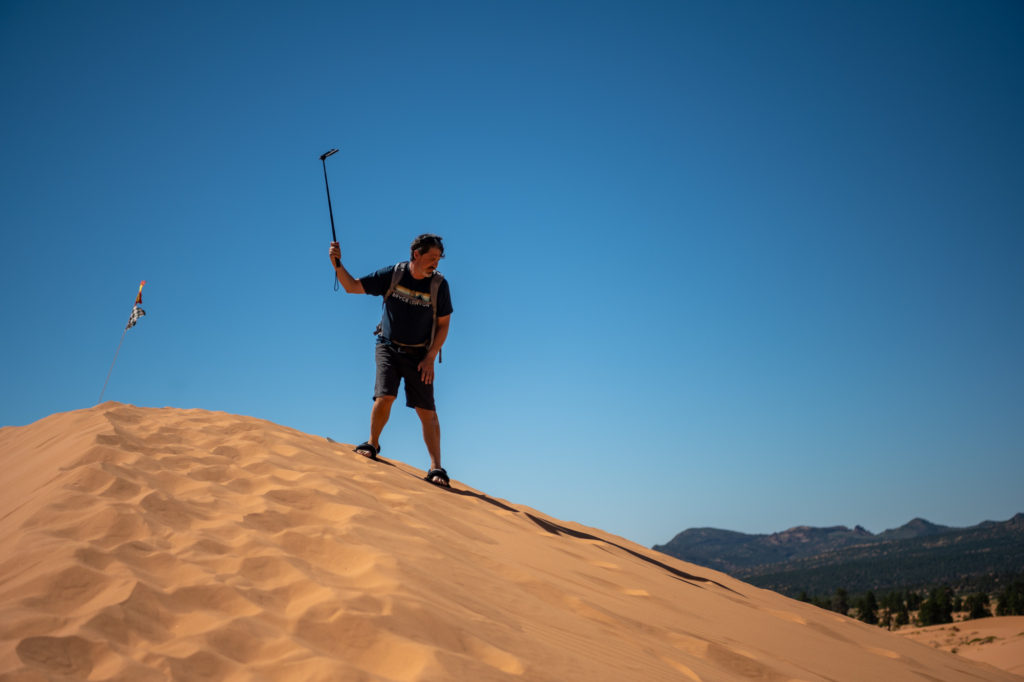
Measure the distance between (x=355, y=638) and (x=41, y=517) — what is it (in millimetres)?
1451

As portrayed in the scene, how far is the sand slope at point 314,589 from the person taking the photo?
1.90 meters

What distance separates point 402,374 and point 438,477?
91 centimetres

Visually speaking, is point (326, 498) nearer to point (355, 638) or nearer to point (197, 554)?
point (197, 554)

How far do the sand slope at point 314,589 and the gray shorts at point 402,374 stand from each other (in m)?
0.92

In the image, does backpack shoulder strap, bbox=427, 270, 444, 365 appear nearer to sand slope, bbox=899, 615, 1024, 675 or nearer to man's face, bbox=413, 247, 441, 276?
man's face, bbox=413, 247, 441, 276

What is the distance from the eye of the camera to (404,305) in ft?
17.9

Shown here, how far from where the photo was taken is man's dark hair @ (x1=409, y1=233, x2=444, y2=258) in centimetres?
537

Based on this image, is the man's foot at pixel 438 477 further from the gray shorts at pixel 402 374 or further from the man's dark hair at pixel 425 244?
the man's dark hair at pixel 425 244

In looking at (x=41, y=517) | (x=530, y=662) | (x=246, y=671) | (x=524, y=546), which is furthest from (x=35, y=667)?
(x=524, y=546)

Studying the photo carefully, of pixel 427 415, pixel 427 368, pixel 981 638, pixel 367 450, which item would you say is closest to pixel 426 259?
pixel 427 368

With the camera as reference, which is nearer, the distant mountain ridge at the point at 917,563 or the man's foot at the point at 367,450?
the man's foot at the point at 367,450

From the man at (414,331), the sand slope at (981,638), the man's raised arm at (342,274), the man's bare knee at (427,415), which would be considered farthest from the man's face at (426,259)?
the sand slope at (981,638)

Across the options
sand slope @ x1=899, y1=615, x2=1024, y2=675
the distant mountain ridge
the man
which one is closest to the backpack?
the man

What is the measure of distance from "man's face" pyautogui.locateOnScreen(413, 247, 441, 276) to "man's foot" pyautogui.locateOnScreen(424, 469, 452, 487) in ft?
5.38
